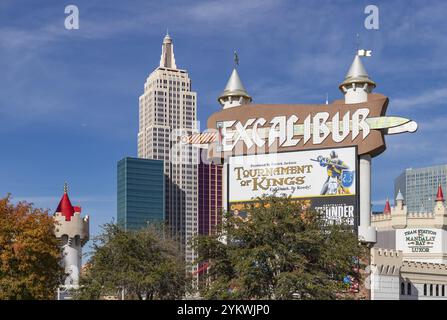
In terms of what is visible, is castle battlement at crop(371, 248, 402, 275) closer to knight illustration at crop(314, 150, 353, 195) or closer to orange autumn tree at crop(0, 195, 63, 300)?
knight illustration at crop(314, 150, 353, 195)

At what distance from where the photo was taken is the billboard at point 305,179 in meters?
76.4

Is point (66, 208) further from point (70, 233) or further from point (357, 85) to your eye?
point (357, 85)

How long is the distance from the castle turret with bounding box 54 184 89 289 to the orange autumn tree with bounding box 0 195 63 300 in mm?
15223

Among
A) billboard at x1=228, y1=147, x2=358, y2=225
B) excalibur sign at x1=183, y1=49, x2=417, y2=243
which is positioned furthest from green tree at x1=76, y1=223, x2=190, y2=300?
billboard at x1=228, y1=147, x2=358, y2=225

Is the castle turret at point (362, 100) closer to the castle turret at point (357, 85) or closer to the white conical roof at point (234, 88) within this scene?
the castle turret at point (357, 85)

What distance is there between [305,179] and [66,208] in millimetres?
22218

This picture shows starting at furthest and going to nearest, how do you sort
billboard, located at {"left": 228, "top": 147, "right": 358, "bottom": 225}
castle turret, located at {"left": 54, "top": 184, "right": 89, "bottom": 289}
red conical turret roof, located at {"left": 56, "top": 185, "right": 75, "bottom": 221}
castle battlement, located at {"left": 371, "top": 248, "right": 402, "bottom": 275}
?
castle battlement, located at {"left": 371, "top": 248, "right": 402, "bottom": 275}, billboard, located at {"left": 228, "top": 147, "right": 358, "bottom": 225}, red conical turret roof, located at {"left": 56, "top": 185, "right": 75, "bottom": 221}, castle turret, located at {"left": 54, "top": 184, "right": 89, "bottom": 289}

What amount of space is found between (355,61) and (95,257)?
36.0 m


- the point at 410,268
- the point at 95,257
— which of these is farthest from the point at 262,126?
the point at 95,257

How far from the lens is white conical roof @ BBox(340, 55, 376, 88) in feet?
261

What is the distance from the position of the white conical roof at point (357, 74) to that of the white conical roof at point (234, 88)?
11.6m

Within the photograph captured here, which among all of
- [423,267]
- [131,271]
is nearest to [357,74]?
[423,267]
